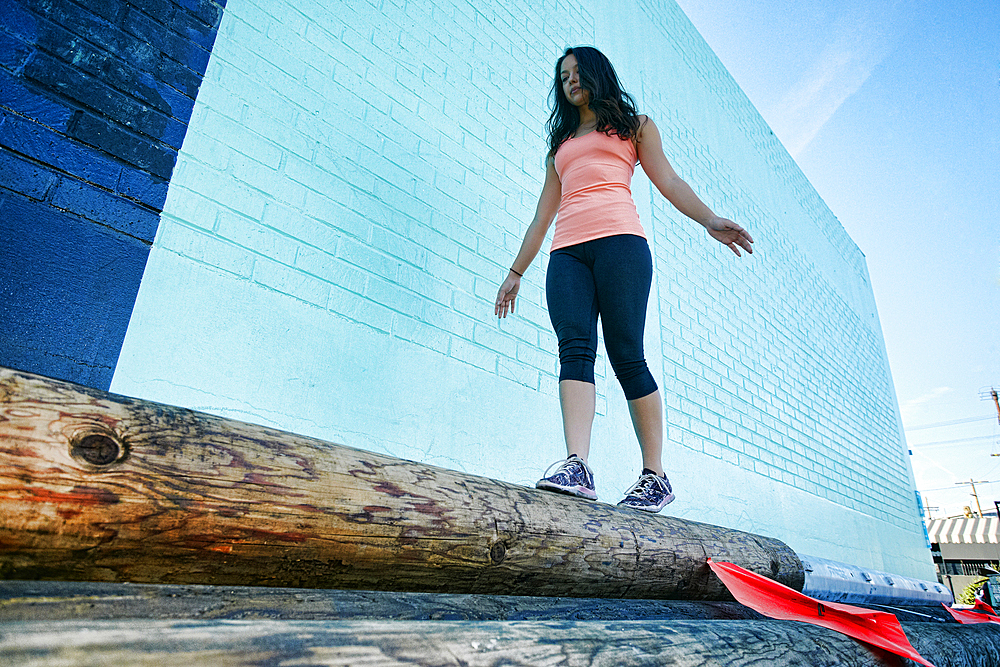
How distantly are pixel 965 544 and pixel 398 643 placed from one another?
17.7 m

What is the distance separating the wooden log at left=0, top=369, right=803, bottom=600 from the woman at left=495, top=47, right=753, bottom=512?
0.45 m

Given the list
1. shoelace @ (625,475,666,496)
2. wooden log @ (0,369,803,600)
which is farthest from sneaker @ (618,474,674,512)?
wooden log @ (0,369,803,600)

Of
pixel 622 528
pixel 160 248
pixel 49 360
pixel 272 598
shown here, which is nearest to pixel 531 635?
pixel 272 598

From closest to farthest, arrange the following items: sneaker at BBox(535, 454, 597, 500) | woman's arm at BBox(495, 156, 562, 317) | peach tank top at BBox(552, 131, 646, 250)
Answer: sneaker at BBox(535, 454, 597, 500), peach tank top at BBox(552, 131, 646, 250), woman's arm at BBox(495, 156, 562, 317)

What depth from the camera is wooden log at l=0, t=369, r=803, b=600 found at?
1.70 feet

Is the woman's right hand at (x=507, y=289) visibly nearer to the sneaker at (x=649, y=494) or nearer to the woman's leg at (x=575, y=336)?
the woman's leg at (x=575, y=336)

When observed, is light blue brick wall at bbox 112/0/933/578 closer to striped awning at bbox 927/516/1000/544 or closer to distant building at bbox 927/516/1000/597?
distant building at bbox 927/516/1000/597

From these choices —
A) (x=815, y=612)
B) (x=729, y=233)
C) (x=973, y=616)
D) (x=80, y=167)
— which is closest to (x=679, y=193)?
(x=729, y=233)

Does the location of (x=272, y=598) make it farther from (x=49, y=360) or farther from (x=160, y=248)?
(x=160, y=248)

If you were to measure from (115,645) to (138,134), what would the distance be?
1305 millimetres

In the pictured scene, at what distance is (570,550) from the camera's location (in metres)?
0.99

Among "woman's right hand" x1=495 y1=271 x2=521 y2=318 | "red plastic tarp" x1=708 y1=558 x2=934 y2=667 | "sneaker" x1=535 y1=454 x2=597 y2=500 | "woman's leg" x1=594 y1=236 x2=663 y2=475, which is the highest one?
"woman's right hand" x1=495 y1=271 x2=521 y2=318

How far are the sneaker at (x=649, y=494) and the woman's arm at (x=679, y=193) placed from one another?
695 millimetres

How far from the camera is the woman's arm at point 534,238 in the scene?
1.90 metres
